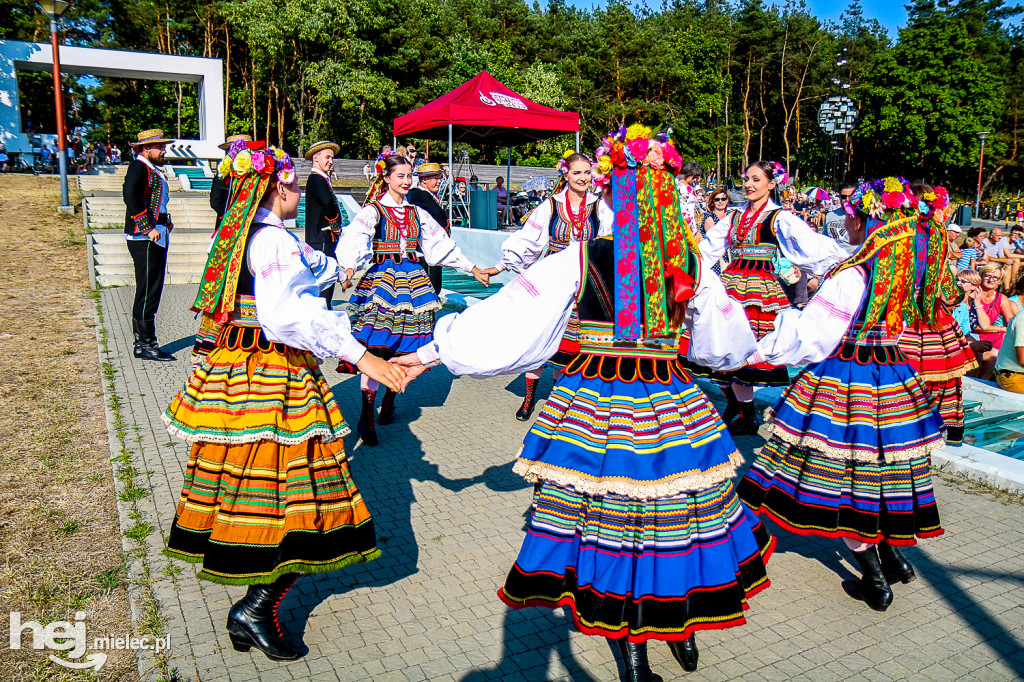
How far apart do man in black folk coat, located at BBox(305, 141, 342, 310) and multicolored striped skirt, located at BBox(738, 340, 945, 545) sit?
5.36 m

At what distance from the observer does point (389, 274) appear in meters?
6.22

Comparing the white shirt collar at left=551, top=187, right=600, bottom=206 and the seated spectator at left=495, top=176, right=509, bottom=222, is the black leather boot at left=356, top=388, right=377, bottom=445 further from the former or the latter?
the seated spectator at left=495, top=176, right=509, bottom=222

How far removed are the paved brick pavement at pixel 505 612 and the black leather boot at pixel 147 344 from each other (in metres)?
3.26

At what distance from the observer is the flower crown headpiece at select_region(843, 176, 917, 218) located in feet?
12.9

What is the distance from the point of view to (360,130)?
145 feet

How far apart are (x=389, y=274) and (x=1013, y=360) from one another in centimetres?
567

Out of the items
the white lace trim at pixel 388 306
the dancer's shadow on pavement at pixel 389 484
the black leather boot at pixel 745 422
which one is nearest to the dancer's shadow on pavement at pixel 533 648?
the dancer's shadow on pavement at pixel 389 484

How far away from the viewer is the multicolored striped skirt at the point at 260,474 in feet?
10.3

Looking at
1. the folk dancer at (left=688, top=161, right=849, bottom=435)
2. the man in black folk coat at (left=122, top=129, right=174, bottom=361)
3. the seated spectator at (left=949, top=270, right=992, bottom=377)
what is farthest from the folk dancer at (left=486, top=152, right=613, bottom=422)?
the man in black folk coat at (left=122, top=129, right=174, bottom=361)

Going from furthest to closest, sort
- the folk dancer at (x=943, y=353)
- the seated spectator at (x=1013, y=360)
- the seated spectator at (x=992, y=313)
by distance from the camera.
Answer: the seated spectator at (x=992, y=313), the seated spectator at (x=1013, y=360), the folk dancer at (x=943, y=353)

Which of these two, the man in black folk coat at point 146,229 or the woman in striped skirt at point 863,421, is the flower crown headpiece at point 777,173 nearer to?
the woman in striped skirt at point 863,421

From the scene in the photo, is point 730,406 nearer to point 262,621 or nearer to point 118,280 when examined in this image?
point 262,621

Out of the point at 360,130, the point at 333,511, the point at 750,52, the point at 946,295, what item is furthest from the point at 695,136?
the point at 333,511

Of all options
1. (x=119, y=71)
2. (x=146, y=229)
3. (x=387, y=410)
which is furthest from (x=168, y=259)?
(x=119, y=71)
